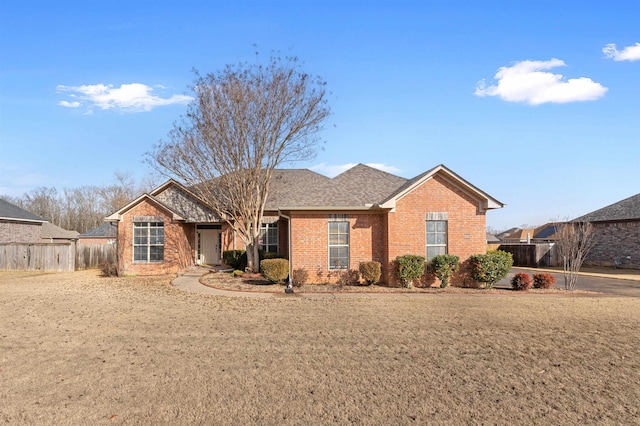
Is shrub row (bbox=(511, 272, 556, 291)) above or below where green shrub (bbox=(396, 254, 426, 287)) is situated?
below

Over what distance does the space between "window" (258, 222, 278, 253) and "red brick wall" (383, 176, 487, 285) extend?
29.2ft

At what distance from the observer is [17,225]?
103ft

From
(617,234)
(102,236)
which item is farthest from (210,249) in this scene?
(617,234)

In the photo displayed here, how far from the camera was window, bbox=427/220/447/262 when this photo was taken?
653 inches

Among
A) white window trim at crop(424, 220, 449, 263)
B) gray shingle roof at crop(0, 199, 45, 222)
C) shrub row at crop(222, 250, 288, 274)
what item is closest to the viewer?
white window trim at crop(424, 220, 449, 263)

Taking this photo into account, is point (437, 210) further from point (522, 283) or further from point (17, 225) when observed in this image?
point (17, 225)

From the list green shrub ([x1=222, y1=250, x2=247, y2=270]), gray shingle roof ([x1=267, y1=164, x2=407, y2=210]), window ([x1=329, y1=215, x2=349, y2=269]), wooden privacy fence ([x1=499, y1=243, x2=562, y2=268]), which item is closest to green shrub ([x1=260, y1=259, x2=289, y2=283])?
window ([x1=329, y1=215, x2=349, y2=269])

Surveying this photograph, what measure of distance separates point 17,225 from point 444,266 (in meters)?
31.6

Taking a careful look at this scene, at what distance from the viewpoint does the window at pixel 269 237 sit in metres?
23.6

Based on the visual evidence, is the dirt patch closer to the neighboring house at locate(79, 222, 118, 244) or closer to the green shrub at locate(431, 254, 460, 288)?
the green shrub at locate(431, 254, 460, 288)

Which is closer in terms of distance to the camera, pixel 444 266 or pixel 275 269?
pixel 444 266

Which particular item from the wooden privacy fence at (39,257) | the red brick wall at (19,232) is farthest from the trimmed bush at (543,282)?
the red brick wall at (19,232)

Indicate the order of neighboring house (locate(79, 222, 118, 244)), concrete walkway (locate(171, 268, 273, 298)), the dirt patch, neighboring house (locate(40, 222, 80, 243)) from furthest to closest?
neighboring house (locate(40, 222, 80, 243)), neighboring house (locate(79, 222, 118, 244)), the dirt patch, concrete walkway (locate(171, 268, 273, 298))

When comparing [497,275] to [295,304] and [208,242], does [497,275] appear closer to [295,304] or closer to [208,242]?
[295,304]
